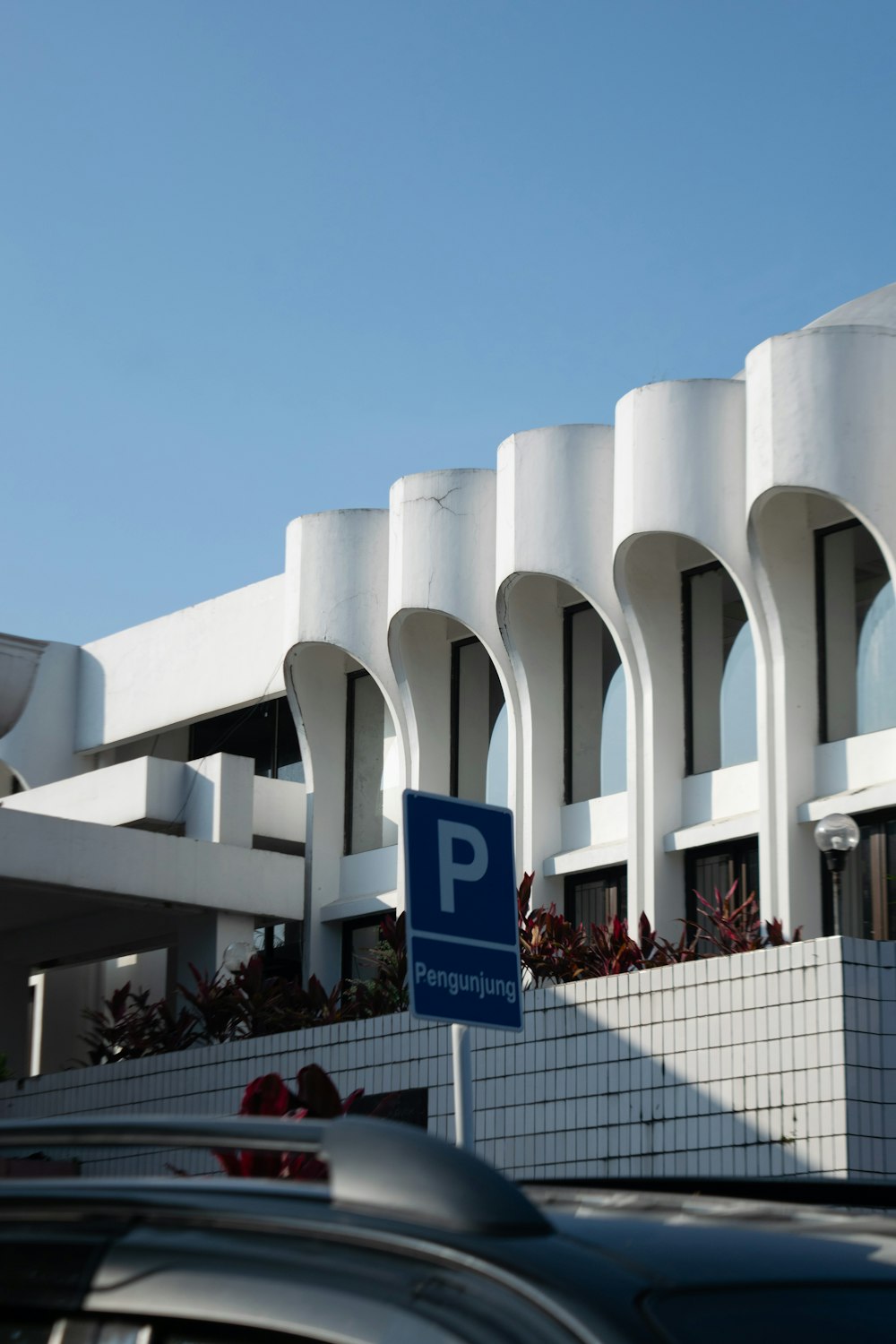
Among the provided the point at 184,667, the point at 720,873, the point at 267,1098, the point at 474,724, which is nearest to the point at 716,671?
the point at 720,873

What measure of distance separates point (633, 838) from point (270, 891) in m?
5.57

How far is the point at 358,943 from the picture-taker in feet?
74.6

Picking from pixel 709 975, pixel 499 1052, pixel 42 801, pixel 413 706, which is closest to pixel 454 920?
pixel 709 975

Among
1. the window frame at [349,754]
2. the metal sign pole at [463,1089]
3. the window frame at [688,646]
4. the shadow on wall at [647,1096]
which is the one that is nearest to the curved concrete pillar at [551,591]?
the window frame at [688,646]

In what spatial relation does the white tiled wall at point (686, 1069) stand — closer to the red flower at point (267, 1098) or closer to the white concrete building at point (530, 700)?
the white concrete building at point (530, 700)

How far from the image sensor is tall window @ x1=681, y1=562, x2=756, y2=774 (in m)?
19.3

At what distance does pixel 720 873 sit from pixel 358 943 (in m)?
5.68

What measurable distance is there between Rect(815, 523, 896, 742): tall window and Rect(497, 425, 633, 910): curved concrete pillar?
2.14 meters

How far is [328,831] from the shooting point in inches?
909

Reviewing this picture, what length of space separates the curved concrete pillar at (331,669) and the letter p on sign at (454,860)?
1414 centimetres

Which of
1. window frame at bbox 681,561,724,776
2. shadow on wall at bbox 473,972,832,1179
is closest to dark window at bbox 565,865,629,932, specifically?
Result: window frame at bbox 681,561,724,776

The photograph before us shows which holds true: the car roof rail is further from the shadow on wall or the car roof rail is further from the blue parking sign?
the shadow on wall

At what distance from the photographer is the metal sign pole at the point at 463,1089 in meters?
6.95

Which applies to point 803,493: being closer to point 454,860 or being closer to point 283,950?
point 283,950
